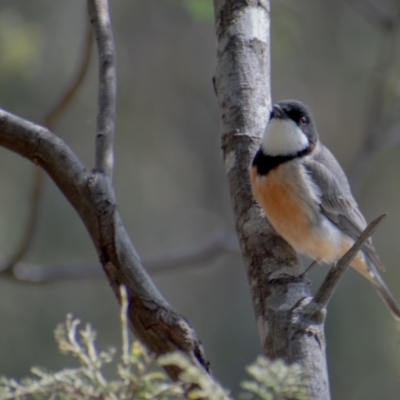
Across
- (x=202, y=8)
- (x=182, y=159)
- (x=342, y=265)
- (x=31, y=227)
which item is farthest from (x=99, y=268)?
(x=182, y=159)

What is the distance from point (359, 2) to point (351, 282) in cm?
344

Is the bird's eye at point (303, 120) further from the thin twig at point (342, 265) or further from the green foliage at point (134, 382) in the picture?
the green foliage at point (134, 382)

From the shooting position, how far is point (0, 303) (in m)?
8.23

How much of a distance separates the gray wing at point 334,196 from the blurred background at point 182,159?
1502mm

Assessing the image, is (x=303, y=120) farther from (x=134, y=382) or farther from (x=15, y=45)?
(x=134, y=382)

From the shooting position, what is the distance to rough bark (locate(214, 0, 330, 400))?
2.62 metres

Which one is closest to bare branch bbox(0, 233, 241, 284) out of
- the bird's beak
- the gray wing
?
the gray wing

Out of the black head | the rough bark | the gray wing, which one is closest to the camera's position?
the rough bark

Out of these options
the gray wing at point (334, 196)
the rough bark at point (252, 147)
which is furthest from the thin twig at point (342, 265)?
the gray wing at point (334, 196)

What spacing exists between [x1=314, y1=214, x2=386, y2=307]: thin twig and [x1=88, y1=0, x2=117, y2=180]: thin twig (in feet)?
2.72

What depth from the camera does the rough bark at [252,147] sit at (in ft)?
8.59

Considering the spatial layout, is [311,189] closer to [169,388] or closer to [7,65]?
[169,388]

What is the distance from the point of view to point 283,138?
405cm

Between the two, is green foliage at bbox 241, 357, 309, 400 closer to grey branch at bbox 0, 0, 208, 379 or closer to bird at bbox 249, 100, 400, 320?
grey branch at bbox 0, 0, 208, 379
